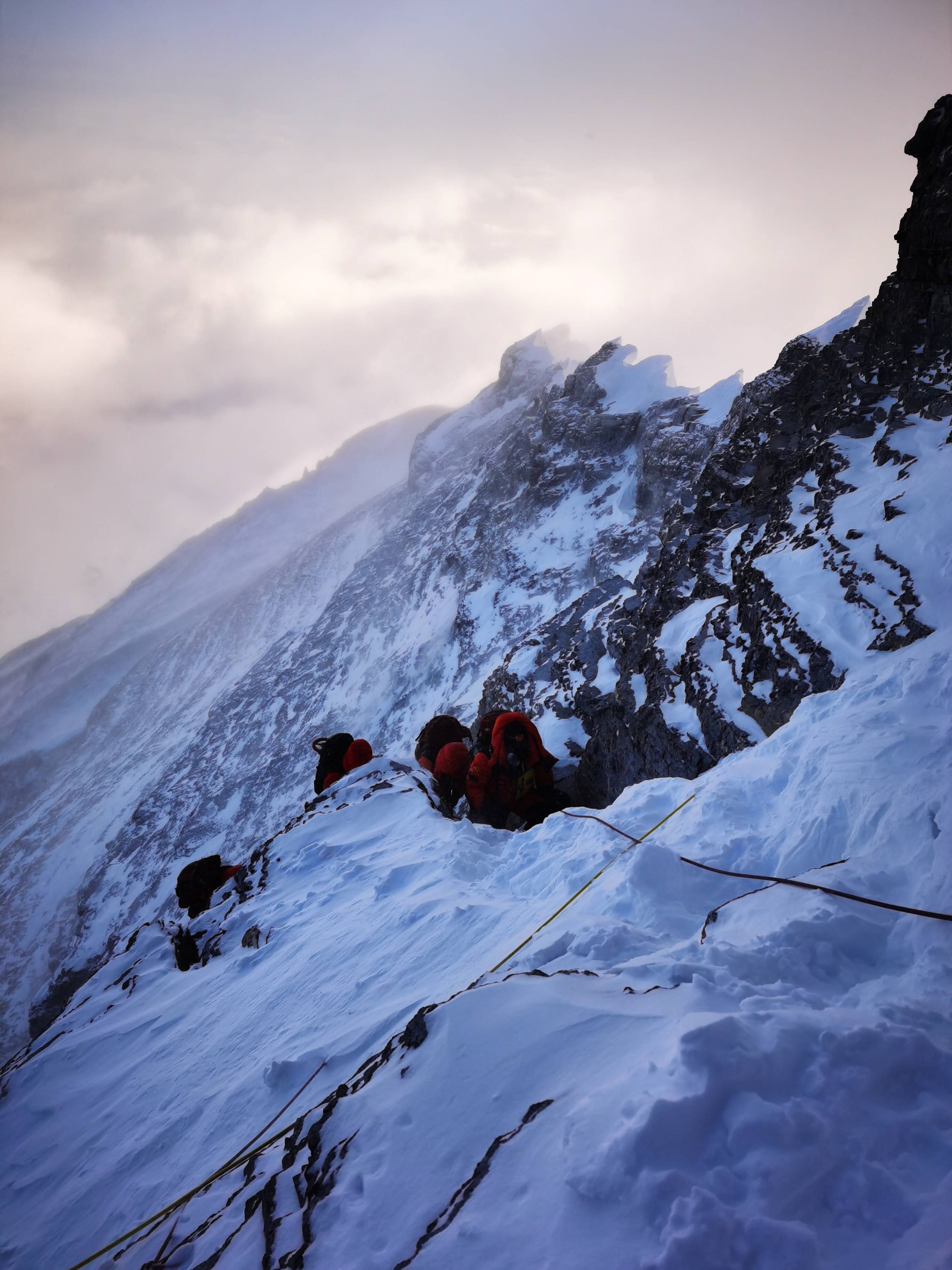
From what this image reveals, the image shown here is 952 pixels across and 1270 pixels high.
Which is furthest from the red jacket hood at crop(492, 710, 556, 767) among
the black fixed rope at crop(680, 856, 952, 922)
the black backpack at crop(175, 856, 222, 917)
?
the black fixed rope at crop(680, 856, 952, 922)

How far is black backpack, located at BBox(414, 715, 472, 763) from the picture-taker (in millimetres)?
12188

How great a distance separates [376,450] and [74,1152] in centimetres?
9373

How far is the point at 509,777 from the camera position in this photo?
968 centimetres

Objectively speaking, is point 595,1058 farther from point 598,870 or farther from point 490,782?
point 490,782

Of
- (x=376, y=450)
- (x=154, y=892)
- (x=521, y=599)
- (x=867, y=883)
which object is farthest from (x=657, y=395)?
(x=376, y=450)

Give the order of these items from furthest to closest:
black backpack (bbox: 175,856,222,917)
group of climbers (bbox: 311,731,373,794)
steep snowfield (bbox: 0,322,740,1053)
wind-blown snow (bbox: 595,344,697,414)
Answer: wind-blown snow (bbox: 595,344,697,414) < steep snowfield (bbox: 0,322,740,1053) < group of climbers (bbox: 311,731,373,794) < black backpack (bbox: 175,856,222,917)

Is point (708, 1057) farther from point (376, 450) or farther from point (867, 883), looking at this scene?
point (376, 450)

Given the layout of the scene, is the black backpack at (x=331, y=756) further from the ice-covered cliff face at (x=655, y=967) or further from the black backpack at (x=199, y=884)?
the black backpack at (x=199, y=884)

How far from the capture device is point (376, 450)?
90188 millimetres

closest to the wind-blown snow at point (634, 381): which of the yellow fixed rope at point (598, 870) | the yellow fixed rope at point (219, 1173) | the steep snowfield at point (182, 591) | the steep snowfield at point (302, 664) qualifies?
the steep snowfield at point (302, 664)

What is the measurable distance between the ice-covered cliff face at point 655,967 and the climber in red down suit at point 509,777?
3.82ft

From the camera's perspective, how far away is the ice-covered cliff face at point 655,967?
191cm

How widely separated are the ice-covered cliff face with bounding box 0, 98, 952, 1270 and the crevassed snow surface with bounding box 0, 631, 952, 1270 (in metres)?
0.02

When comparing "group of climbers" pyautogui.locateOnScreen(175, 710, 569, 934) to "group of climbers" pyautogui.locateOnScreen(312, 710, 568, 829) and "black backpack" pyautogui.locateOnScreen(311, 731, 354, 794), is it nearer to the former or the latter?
"group of climbers" pyautogui.locateOnScreen(312, 710, 568, 829)
